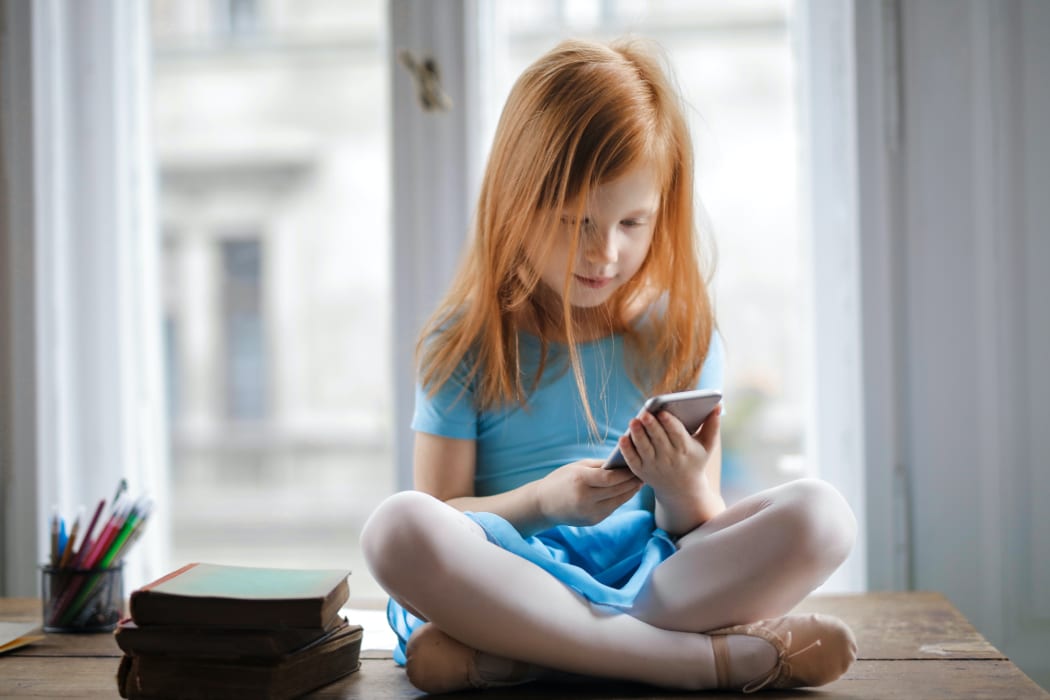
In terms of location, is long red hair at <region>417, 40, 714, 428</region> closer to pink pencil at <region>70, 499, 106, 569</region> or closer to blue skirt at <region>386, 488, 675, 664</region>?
blue skirt at <region>386, 488, 675, 664</region>

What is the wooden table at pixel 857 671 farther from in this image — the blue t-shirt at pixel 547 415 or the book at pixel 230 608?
the blue t-shirt at pixel 547 415

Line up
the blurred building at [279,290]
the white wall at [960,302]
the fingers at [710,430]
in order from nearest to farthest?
the fingers at [710,430] < the white wall at [960,302] < the blurred building at [279,290]

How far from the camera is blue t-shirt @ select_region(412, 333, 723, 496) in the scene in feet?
3.51

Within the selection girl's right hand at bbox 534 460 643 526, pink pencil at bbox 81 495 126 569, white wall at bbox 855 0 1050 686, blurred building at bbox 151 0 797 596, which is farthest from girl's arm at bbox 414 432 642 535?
blurred building at bbox 151 0 797 596

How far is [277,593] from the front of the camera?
2.75ft

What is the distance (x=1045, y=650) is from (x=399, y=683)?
3.13ft

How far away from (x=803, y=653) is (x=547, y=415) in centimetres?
38

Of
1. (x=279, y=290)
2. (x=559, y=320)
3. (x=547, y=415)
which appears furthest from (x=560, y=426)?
(x=279, y=290)

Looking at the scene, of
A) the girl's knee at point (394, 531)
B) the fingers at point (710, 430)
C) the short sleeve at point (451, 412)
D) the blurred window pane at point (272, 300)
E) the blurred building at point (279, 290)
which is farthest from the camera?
the blurred window pane at point (272, 300)

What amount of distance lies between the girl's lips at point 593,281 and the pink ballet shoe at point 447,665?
0.38m

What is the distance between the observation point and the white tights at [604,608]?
81cm

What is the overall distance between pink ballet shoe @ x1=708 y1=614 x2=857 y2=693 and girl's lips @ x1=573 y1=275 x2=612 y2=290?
374 millimetres

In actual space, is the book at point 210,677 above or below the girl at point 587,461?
below

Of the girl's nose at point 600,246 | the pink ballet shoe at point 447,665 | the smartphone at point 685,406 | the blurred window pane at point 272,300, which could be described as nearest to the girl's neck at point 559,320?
the girl's nose at point 600,246
